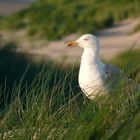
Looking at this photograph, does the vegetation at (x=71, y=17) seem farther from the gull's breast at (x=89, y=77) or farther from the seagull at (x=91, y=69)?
the gull's breast at (x=89, y=77)

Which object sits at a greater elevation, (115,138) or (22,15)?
(115,138)

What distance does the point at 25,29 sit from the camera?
20406 mm

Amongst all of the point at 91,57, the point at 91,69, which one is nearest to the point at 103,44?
the point at 91,57

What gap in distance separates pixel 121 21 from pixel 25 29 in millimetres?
2628

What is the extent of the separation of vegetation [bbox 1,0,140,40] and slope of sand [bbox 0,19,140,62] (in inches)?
10.3

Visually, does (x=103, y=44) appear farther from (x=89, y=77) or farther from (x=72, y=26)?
(x=89, y=77)

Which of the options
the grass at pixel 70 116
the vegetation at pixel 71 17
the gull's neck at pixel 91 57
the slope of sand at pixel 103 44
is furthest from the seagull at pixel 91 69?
the vegetation at pixel 71 17

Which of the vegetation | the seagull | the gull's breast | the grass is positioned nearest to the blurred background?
the vegetation

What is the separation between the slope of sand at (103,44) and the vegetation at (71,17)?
0.86ft

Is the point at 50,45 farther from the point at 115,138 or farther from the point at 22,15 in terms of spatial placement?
the point at 115,138

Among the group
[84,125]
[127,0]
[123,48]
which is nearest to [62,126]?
[84,125]

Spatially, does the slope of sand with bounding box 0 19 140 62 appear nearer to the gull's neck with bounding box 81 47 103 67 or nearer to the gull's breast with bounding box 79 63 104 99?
the gull's neck with bounding box 81 47 103 67

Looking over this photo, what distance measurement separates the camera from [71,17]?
66.2ft

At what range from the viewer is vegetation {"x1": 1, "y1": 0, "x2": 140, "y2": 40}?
62.8 feet
